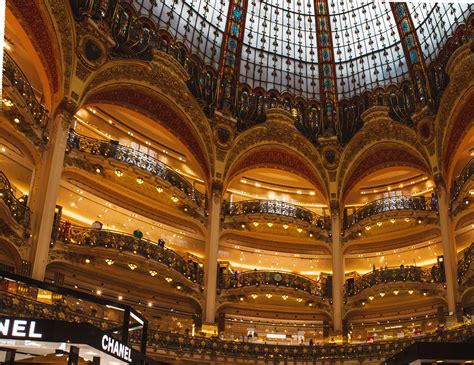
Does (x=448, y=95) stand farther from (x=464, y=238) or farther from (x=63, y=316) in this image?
(x=63, y=316)

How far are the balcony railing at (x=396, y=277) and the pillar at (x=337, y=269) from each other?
2.01 ft

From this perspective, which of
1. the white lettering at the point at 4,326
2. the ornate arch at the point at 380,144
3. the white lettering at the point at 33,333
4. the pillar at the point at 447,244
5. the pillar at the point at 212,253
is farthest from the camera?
the ornate arch at the point at 380,144

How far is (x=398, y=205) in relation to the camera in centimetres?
2886

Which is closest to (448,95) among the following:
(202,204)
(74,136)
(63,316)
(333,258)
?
(333,258)

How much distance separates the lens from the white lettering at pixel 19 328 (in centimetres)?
770

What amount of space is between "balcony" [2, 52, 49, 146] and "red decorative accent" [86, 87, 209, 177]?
423cm

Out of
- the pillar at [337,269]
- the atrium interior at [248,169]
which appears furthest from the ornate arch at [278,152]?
the pillar at [337,269]

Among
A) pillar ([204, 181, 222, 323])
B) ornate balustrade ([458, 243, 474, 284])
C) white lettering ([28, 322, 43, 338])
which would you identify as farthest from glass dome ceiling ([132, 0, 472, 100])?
white lettering ([28, 322, 43, 338])

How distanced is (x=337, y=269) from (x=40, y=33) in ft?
62.3

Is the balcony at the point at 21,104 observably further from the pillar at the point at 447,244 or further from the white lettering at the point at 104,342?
the pillar at the point at 447,244

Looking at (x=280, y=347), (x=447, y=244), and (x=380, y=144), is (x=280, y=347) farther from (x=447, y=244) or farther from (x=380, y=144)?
(x=380, y=144)

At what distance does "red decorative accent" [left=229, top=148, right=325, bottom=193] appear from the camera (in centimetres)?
3136

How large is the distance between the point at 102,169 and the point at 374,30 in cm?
1902

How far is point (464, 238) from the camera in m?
28.3
